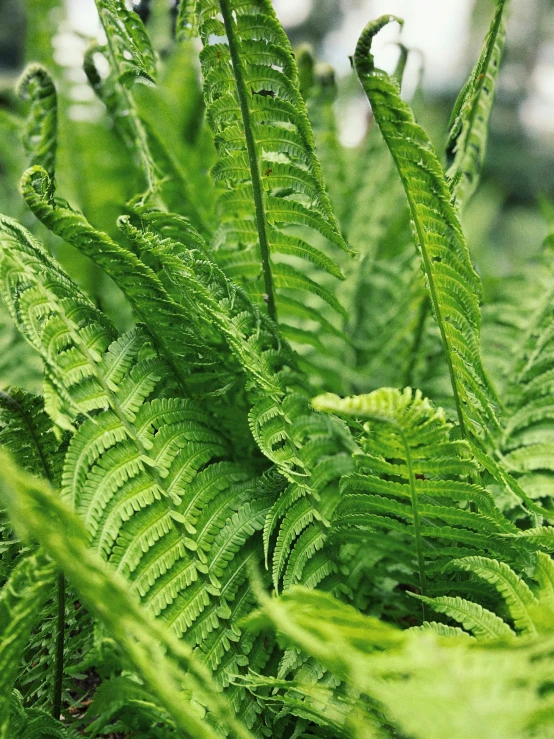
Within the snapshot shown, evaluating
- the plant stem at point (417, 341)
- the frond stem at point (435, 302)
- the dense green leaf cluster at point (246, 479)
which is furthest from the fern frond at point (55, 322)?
the plant stem at point (417, 341)

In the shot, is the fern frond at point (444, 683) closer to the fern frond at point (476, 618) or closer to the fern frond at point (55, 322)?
the fern frond at point (476, 618)

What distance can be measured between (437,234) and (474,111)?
7.3 inches

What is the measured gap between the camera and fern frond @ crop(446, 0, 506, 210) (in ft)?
1.67

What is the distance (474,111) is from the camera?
601 millimetres

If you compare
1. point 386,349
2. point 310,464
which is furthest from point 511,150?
point 310,464

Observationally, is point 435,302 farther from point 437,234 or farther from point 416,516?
point 416,516

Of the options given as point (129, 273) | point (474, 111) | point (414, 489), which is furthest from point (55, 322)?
point (474, 111)

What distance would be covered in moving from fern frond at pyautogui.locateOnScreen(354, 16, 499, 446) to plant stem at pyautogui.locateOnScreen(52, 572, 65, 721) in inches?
14.3

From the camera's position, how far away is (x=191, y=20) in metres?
0.53

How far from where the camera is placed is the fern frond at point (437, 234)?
44 cm

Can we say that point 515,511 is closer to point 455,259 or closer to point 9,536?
point 455,259

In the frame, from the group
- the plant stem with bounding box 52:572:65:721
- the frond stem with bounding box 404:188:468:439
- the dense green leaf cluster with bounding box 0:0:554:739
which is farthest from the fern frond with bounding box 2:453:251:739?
the frond stem with bounding box 404:188:468:439

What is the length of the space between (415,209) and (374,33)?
5.3 inches

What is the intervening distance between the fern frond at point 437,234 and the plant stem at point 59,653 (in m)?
0.36
